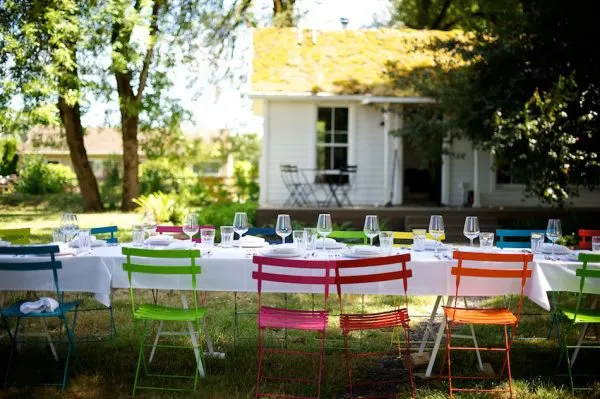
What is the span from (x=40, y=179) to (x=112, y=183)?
10.8ft

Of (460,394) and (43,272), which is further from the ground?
(43,272)

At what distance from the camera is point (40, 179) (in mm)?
25719

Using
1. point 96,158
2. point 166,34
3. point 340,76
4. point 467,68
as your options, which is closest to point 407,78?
point 340,76

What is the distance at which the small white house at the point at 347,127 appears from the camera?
14.6 m

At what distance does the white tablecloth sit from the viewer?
5004 mm

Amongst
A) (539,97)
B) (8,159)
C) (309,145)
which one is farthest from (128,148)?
(539,97)

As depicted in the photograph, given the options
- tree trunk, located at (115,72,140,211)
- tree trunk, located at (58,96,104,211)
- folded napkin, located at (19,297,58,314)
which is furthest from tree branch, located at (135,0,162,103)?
folded napkin, located at (19,297,58,314)

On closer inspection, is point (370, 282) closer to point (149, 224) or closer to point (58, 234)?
point (149, 224)

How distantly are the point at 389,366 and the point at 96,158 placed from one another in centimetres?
4428

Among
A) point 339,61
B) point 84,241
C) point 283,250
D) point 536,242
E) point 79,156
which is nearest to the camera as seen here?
point 283,250

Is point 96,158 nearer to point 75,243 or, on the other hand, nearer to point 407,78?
point 407,78

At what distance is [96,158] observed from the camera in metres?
46.8

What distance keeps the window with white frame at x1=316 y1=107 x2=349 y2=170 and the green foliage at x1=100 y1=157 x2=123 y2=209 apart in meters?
10.6

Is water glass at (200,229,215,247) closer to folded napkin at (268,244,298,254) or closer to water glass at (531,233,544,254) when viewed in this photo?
folded napkin at (268,244,298,254)
